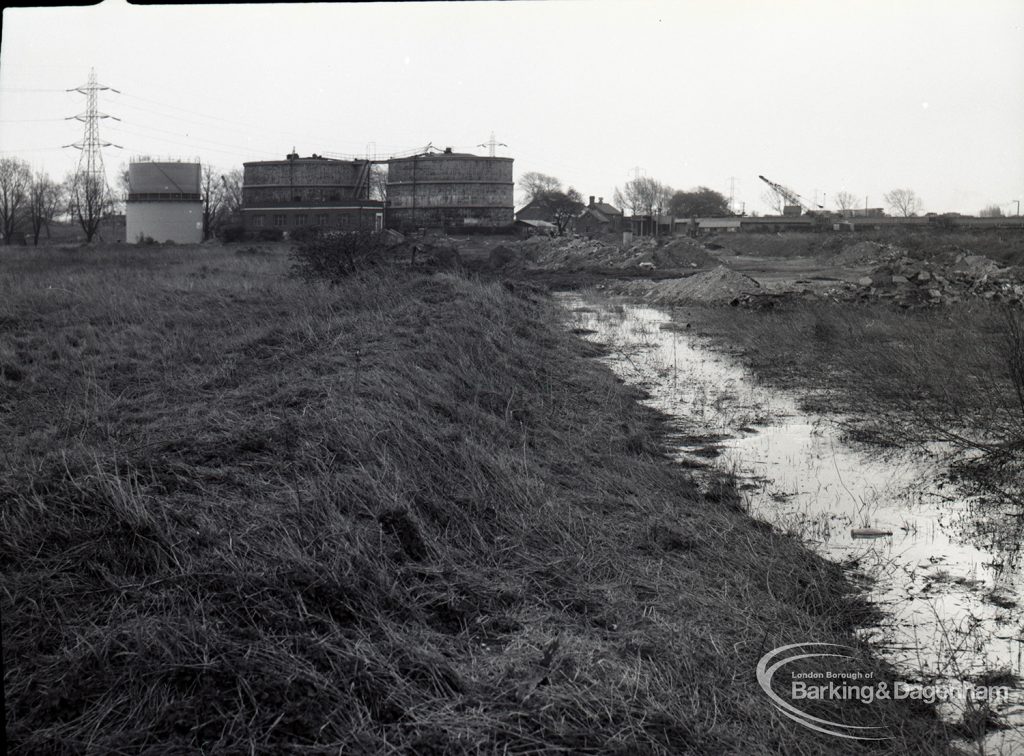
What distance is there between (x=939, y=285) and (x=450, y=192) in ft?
128

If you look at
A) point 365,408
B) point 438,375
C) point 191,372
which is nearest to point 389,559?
point 365,408

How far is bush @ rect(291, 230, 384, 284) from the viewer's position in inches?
776

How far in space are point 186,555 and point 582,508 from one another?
8.87 ft

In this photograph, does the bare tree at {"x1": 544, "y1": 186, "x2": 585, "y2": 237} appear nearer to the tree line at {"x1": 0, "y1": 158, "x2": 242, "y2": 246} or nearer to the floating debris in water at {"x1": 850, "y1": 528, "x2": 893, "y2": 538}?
the tree line at {"x1": 0, "y1": 158, "x2": 242, "y2": 246}

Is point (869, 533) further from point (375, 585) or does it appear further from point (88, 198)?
point (88, 198)

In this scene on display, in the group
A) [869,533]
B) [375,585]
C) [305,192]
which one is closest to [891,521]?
[869,533]

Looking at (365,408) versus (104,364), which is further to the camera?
(104,364)

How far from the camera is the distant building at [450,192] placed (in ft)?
186

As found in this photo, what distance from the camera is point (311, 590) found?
145 inches

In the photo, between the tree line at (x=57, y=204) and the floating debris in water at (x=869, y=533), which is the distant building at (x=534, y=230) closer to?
the tree line at (x=57, y=204)

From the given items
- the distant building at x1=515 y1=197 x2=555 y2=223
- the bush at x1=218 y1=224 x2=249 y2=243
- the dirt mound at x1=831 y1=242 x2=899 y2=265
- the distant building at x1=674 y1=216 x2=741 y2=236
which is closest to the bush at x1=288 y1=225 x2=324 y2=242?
the bush at x1=218 y1=224 x2=249 y2=243

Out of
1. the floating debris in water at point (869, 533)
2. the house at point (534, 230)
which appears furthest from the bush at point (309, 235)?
the floating debris in water at point (869, 533)

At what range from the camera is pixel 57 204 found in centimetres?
5309

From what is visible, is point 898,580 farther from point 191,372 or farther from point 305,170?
point 305,170
